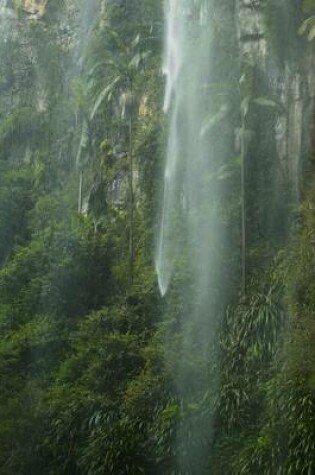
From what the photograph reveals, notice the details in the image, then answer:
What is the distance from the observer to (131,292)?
1748 cm

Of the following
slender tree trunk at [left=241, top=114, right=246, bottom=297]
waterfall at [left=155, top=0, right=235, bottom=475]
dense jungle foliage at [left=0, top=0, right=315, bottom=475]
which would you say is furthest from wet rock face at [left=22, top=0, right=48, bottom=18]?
slender tree trunk at [left=241, top=114, right=246, bottom=297]

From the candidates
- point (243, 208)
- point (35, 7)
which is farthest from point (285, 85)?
point (35, 7)

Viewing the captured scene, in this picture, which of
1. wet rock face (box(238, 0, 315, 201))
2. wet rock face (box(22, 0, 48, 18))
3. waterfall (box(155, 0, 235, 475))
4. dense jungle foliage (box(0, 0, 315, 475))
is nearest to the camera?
dense jungle foliage (box(0, 0, 315, 475))

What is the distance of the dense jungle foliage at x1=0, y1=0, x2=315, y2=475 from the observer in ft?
43.0

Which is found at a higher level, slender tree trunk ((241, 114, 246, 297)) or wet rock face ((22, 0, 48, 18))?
wet rock face ((22, 0, 48, 18))

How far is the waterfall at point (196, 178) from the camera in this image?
49.7 ft

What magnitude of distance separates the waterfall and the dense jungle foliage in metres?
0.23

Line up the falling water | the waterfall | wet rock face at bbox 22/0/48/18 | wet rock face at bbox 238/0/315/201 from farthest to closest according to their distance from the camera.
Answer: wet rock face at bbox 22/0/48/18 < the falling water < wet rock face at bbox 238/0/315/201 < the waterfall

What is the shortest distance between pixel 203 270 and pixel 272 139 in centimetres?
380

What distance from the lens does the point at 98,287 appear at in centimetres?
1862

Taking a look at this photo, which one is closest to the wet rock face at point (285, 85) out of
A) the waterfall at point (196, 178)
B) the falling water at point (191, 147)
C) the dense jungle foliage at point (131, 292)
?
the dense jungle foliage at point (131, 292)

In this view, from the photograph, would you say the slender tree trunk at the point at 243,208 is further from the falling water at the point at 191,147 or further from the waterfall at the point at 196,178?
the falling water at the point at 191,147

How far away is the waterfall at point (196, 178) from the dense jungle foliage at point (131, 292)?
228 mm

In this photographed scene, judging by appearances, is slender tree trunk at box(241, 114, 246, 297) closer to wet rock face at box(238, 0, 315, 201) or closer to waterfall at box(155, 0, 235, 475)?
waterfall at box(155, 0, 235, 475)
